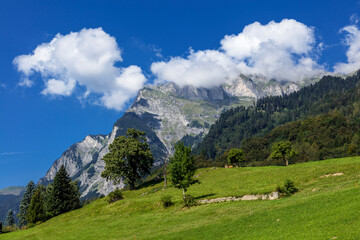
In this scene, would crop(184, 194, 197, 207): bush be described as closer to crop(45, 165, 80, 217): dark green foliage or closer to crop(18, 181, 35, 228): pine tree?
crop(45, 165, 80, 217): dark green foliage

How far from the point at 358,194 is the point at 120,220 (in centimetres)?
3735

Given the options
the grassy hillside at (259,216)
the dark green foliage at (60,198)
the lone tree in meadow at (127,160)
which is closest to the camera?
the grassy hillside at (259,216)

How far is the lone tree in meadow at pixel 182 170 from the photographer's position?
4872 centimetres

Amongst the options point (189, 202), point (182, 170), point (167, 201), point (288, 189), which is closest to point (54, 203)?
point (167, 201)

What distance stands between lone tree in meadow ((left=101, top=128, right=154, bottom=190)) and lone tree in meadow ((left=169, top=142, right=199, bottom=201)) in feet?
121

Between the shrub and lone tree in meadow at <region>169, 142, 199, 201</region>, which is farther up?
lone tree in meadow at <region>169, 142, 199, 201</region>

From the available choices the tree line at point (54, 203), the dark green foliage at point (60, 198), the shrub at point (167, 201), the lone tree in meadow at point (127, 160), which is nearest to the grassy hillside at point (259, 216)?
the shrub at point (167, 201)

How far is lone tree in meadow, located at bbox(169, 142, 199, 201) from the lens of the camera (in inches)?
1918

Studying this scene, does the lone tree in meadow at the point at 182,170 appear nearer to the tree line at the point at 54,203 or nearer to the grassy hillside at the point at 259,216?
the grassy hillside at the point at 259,216

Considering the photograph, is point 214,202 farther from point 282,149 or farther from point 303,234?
point 282,149

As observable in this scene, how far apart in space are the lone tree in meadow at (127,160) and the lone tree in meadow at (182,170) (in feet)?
121

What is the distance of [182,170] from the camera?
49.2 metres

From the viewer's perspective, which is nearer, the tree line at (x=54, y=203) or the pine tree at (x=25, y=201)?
the tree line at (x=54, y=203)

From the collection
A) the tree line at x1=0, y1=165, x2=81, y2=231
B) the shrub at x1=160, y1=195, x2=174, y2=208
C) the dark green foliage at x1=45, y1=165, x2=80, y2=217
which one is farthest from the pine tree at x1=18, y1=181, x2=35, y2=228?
the shrub at x1=160, y1=195, x2=174, y2=208
